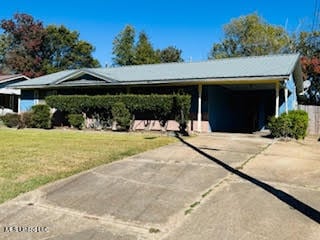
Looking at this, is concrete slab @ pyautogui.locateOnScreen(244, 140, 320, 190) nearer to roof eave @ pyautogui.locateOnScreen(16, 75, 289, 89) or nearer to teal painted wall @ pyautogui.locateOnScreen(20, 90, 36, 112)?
roof eave @ pyautogui.locateOnScreen(16, 75, 289, 89)

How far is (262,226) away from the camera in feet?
14.9

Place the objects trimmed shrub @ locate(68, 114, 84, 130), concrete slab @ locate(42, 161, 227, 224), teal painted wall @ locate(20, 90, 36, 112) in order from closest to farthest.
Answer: concrete slab @ locate(42, 161, 227, 224) < trimmed shrub @ locate(68, 114, 84, 130) < teal painted wall @ locate(20, 90, 36, 112)

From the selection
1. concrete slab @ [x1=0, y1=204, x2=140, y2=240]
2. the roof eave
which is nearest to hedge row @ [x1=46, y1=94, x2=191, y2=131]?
the roof eave

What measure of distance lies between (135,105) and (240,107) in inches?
308

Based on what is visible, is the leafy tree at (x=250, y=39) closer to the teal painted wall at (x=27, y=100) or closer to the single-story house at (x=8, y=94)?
the single-story house at (x=8, y=94)

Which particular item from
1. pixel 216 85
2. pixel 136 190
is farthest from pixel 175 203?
pixel 216 85

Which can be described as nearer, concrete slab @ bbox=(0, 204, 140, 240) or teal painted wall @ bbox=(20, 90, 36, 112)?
concrete slab @ bbox=(0, 204, 140, 240)

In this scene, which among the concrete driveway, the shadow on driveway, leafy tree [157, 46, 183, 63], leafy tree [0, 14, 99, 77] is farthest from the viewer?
leafy tree [157, 46, 183, 63]

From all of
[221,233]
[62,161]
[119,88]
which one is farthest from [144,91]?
[221,233]

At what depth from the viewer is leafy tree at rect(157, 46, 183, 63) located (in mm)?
47984

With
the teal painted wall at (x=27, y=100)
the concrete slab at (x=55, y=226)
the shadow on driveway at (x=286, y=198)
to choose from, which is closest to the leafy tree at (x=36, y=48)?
the teal painted wall at (x=27, y=100)

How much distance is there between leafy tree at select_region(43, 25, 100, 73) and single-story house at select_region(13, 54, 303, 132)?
25070 mm

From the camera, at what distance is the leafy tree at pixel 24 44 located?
46.1 meters

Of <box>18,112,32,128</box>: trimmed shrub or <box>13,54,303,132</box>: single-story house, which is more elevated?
<box>13,54,303,132</box>: single-story house
